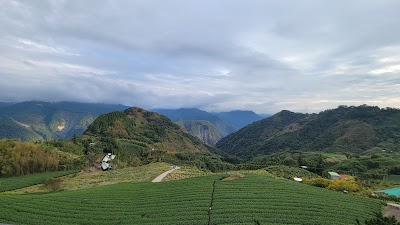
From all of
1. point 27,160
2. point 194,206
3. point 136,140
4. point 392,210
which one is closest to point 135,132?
point 136,140

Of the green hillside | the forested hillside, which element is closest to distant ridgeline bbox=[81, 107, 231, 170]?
the green hillside

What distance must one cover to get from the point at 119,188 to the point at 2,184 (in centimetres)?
2847

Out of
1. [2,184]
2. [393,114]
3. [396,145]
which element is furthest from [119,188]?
[393,114]

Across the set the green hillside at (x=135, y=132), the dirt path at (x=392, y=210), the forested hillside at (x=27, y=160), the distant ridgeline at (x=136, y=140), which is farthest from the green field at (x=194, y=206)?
the green hillside at (x=135, y=132)

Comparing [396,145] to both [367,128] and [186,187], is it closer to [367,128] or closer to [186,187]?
[367,128]

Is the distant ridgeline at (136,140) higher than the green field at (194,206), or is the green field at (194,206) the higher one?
the green field at (194,206)

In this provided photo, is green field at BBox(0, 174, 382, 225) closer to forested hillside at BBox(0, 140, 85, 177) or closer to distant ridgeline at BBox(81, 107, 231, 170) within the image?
forested hillside at BBox(0, 140, 85, 177)

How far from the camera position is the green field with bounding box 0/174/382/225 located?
97.0 feet

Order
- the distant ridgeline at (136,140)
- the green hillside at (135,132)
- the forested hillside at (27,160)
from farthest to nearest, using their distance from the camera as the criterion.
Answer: the green hillside at (135,132)
the distant ridgeline at (136,140)
the forested hillside at (27,160)

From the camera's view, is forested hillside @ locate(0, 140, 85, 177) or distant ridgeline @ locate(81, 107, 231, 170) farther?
distant ridgeline @ locate(81, 107, 231, 170)

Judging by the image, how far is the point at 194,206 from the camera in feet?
110

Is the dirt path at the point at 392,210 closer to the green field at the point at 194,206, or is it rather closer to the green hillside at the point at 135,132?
the green field at the point at 194,206

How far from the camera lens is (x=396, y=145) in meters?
139

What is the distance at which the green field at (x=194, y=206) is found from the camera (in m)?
29.6
